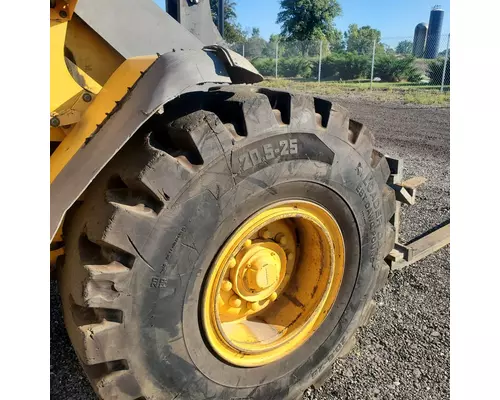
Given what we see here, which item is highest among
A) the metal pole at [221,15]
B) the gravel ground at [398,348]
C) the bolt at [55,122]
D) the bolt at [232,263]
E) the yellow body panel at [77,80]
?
the metal pole at [221,15]

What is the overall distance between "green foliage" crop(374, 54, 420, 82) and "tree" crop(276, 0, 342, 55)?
16.0 metres

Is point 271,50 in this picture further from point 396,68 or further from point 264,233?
point 264,233

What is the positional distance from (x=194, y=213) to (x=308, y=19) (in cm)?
4287

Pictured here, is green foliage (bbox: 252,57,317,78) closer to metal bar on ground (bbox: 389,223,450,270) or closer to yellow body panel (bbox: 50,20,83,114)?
metal bar on ground (bbox: 389,223,450,270)

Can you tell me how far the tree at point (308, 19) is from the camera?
40438mm

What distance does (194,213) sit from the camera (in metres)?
1.65

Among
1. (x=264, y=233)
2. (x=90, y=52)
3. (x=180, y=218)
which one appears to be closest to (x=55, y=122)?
(x=90, y=52)

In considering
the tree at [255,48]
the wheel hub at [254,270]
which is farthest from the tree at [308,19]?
the wheel hub at [254,270]

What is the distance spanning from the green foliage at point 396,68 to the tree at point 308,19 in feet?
52.4

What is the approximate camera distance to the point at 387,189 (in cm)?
241

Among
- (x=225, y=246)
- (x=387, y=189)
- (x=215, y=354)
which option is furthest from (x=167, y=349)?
(x=387, y=189)

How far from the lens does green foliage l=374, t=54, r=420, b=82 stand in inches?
959

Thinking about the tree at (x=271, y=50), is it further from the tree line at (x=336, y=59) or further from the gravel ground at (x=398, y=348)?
the gravel ground at (x=398, y=348)

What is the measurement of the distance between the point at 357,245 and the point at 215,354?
0.87m
